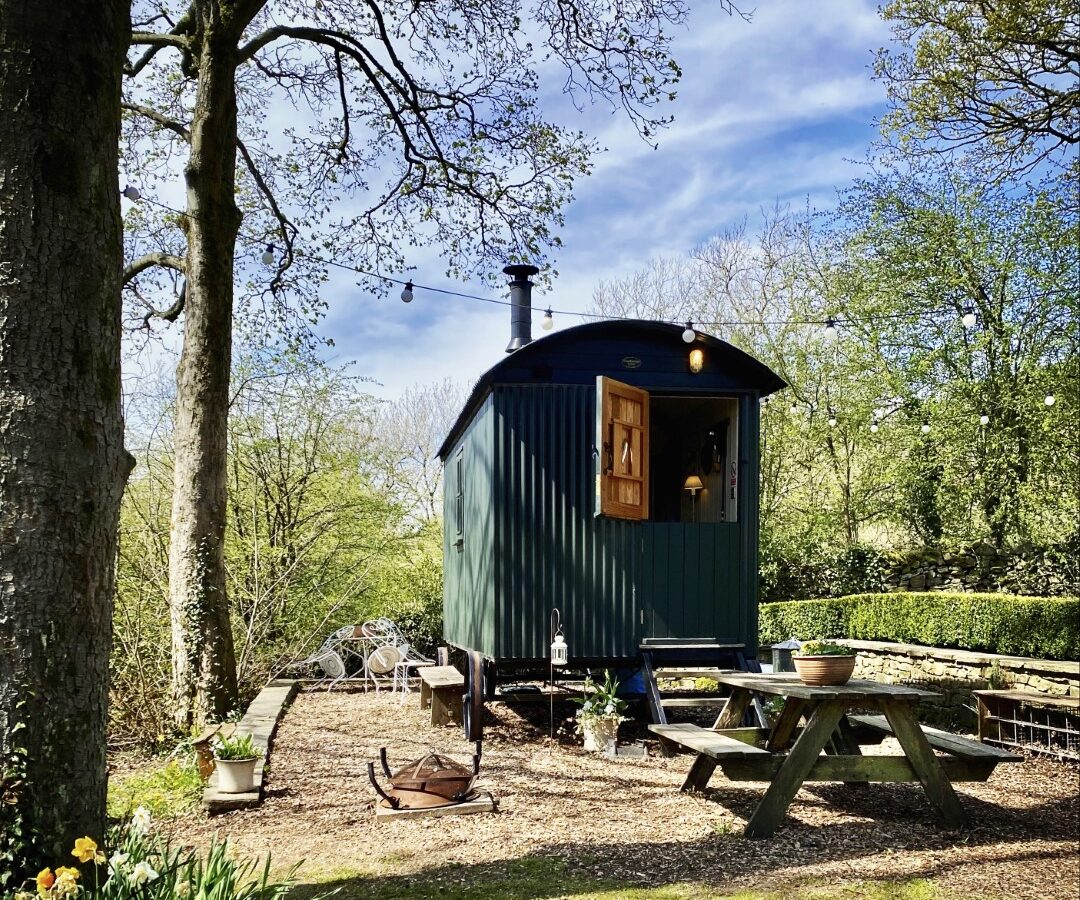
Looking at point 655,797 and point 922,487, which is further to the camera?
point 922,487

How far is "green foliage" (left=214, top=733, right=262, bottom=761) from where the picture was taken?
5863mm

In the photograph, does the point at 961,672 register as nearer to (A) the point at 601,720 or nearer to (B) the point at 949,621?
(B) the point at 949,621

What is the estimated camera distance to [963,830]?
214 inches

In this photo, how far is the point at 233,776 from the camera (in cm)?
583

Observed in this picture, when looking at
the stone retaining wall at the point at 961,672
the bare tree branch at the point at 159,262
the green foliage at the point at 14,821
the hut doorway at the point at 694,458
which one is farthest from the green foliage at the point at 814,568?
the green foliage at the point at 14,821

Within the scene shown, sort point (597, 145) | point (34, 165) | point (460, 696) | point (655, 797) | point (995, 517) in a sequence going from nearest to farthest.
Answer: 1. point (34, 165)
2. point (655, 797)
3. point (460, 696)
4. point (597, 145)
5. point (995, 517)

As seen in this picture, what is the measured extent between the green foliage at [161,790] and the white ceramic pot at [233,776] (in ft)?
0.69

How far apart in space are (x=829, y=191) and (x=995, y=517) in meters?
6.23

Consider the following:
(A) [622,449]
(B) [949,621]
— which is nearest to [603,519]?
(A) [622,449]

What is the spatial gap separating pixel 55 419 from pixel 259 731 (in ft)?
14.3

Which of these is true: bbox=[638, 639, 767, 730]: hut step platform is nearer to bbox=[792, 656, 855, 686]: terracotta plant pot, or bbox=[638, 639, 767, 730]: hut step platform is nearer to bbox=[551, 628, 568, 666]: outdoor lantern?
bbox=[551, 628, 568, 666]: outdoor lantern

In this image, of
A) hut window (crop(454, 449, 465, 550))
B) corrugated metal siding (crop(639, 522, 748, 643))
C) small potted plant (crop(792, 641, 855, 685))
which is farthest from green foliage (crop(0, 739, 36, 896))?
hut window (crop(454, 449, 465, 550))

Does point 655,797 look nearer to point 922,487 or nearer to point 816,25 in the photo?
point 816,25

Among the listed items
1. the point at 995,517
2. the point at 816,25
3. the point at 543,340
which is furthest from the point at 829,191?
the point at 543,340
